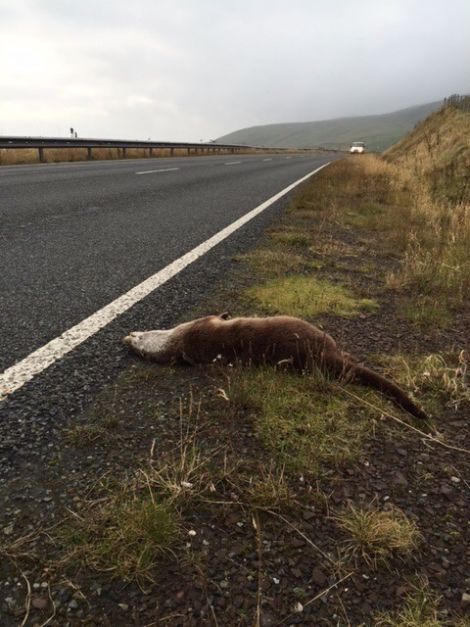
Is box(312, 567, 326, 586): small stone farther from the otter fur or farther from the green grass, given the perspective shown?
the green grass

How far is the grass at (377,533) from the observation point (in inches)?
64.2

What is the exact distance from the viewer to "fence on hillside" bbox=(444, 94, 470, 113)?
78.2 feet

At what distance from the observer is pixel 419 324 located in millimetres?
3664

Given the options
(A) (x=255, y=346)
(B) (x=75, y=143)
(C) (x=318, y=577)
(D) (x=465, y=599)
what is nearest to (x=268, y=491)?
(C) (x=318, y=577)

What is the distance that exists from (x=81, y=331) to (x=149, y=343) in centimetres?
50

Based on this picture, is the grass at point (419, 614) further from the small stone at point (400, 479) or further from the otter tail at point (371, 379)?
the otter tail at point (371, 379)

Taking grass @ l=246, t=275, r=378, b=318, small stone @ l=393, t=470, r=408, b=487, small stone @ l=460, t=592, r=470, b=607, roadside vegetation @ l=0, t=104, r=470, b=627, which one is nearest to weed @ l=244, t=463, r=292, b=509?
roadside vegetation @ l=0, t=104, r=470, b=627

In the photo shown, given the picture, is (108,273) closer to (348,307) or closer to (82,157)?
(348,307)

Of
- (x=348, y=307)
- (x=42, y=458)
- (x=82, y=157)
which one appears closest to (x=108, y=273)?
(x=348, y=307)

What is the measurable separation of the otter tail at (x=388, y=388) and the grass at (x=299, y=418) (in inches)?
7.3

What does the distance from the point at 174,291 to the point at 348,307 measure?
144 cm

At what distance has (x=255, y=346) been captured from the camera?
284cm

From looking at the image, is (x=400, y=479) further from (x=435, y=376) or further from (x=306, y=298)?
(x=306, y=298)

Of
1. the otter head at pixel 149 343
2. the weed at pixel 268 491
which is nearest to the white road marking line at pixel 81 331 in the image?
the otter head at pixel 149 343
